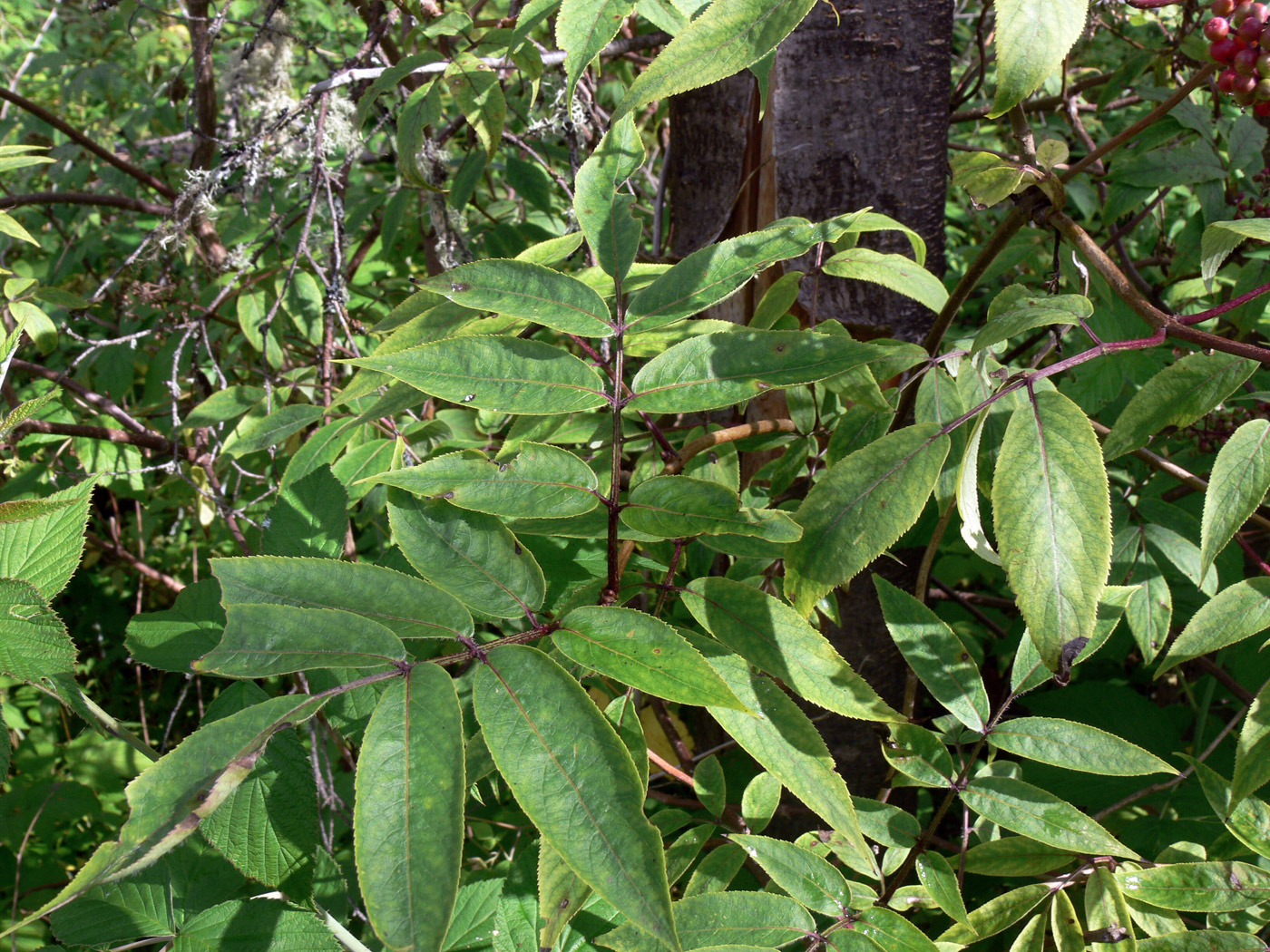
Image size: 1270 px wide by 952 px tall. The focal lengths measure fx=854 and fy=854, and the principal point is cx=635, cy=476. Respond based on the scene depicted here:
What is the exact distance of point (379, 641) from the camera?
646 millimetres

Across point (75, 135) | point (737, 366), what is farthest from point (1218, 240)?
point (75, 135)

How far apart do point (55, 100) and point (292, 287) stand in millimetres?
2980

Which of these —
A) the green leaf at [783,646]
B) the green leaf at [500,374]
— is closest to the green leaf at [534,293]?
the green leaf at [500,374]

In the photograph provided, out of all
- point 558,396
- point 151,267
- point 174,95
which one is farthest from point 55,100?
point 558,396

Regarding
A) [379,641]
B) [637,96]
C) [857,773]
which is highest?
[637,96]

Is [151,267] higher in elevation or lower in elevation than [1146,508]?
higher

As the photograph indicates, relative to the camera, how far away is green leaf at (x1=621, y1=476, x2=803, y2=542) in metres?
0.70

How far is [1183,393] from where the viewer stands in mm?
784

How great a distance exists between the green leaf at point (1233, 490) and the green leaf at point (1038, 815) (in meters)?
0.30

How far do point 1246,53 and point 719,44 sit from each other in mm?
607

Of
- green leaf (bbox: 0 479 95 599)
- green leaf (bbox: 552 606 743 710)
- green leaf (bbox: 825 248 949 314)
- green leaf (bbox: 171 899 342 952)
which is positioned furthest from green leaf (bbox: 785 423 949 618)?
green leaf (bbox: 0 479 95 599)

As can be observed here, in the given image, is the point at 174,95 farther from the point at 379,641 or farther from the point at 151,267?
the point at 379,641

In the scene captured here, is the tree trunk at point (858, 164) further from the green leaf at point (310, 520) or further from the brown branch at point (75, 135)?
the brown branch at point (75, 135)

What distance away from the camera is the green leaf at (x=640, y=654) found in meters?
0.60
